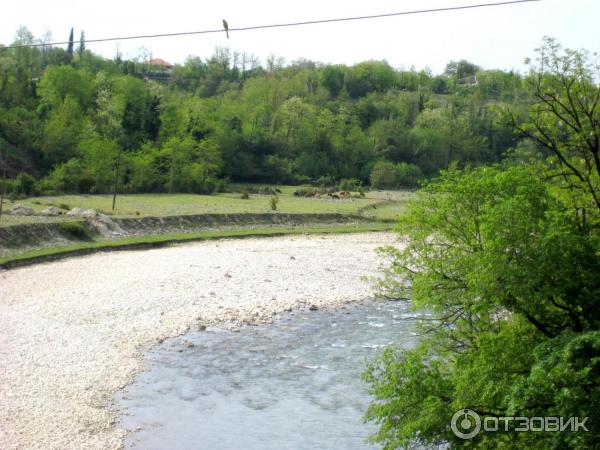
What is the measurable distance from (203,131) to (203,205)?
33264 millimetres

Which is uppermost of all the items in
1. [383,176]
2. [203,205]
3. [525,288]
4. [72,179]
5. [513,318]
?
[383,176]

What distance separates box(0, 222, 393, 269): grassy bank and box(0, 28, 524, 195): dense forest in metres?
19.0

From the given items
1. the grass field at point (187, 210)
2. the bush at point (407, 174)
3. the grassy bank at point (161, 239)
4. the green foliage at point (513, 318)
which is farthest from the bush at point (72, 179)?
the bush at point (407, 174)

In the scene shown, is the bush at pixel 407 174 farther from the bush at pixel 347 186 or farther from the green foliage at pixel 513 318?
the green foliage at pixel 513 318

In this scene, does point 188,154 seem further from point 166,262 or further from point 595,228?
point 595,228

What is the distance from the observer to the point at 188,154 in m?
93.5

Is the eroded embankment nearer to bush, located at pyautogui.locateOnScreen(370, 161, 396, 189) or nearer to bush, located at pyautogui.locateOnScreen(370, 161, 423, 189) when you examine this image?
bush, located at pyautogui.locateOnScreen(370, 161, 396, 189)

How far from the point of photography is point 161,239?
171 ft

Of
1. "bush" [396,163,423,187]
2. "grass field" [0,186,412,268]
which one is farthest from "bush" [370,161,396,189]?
"grass field" [0,186,412,268]

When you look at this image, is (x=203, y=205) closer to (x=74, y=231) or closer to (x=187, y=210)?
(x=187, y=210)

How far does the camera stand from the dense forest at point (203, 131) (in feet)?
275

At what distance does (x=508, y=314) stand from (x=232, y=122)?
113441 mm

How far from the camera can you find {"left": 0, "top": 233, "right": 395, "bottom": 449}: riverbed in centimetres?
1866

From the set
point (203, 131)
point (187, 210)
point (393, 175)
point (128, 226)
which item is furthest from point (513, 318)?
point (393, 175)
